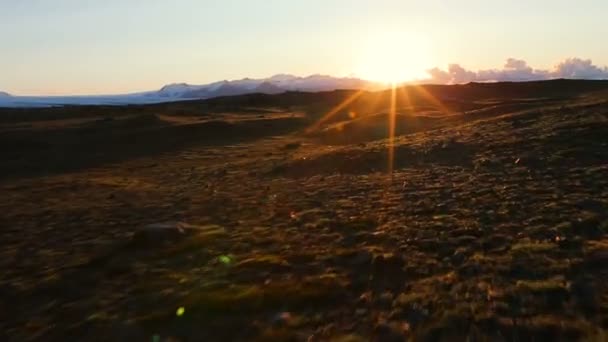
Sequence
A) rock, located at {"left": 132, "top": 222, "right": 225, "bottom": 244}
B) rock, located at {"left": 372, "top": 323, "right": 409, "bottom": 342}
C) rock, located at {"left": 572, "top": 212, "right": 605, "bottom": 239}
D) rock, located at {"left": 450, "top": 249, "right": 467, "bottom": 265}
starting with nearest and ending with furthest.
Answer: rock, located at {"left": 372, "top": 323, "right": 409, "bottom": 342} → rock, located at {"left": 450, "top": 249, "right": 467, "bottom": 265} → rock, located at {"left": 572, "top": 212, "right": 605, "bottom": 239} → rock, located at {"left": 132, "top": 222, "right": 225, "bottom": 244}

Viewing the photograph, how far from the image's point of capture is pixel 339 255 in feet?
43.6

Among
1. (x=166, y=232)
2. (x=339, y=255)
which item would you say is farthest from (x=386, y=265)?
(x=166, y=232)

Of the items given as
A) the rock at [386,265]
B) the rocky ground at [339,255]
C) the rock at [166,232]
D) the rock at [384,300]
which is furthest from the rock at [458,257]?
the rock at [166,232]

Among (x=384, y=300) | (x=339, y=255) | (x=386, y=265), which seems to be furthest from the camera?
(x=339, y=255)

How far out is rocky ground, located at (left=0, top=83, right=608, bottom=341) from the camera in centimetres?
959

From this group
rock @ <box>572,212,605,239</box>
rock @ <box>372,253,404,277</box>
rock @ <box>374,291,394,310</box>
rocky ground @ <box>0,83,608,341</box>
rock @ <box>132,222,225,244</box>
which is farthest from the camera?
rock @ <box>132,222,225,244</box>

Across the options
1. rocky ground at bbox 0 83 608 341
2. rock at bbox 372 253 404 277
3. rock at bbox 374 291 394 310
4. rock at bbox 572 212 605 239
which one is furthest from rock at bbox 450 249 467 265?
rock at bbox 572 212 605 239

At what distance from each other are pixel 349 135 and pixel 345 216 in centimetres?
3261

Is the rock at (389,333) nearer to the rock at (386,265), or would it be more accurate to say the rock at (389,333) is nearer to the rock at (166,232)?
the rock at (386,265)

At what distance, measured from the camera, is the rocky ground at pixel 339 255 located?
9585 mm

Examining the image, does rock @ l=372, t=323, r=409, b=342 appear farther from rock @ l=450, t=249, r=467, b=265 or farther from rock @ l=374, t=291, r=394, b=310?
rock @ l=450, t=249, r=467, b=265

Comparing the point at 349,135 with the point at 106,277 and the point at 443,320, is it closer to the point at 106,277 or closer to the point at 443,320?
the point at 106,277

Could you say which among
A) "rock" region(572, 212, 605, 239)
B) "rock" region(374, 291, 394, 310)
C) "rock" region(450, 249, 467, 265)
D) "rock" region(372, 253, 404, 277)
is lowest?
"rock" region(372, 253, 404, 277)

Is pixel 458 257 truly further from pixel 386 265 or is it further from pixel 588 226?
pixel 588 226
